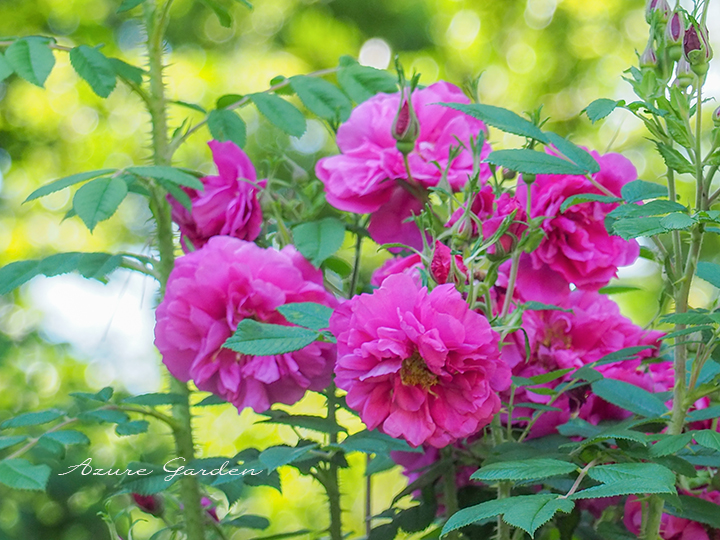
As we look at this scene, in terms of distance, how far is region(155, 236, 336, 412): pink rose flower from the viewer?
20.3 inches

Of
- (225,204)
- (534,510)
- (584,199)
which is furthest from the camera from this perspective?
(225,204)

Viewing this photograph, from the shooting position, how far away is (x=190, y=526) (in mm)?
598

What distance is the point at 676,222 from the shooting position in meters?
0.38

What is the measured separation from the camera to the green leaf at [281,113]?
0.63 m

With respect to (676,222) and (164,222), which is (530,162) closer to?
(676,222)

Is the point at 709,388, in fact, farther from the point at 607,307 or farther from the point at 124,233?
the point at 124,233

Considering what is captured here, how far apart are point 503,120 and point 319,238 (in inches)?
6.5

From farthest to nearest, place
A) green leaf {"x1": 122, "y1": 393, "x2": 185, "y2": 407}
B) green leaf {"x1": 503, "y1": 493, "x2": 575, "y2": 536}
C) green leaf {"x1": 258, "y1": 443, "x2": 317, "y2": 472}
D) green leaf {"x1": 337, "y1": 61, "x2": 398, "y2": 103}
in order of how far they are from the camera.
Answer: green leaf {"x1": 337, "y1": 61, "x2": 398, "y2": 103}, green leaf {"x1": 122, "y1": 393, "x2": 185, "y2": 407}, green leaf {"x1": 258, "y1": 443, "x2": 317, "y2": 472}, green leaf {"x1": 503, "y1": 493, "x2": 575, "y2": 536}

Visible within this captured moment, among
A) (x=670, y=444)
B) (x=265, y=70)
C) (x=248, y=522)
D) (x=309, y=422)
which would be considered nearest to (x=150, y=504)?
(x=248, y=522)

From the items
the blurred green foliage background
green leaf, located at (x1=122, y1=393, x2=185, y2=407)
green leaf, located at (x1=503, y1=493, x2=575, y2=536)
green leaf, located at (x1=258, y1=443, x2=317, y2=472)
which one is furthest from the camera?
the blurred green foliage background

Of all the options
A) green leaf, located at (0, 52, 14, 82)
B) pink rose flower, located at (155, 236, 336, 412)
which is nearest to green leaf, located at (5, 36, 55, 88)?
green leaf, located at (0, 52, 14, 82)

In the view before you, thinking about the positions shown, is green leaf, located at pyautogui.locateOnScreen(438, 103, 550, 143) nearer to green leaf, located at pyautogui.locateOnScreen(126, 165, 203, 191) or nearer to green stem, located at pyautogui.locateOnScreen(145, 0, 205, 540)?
green leaf, located at pyautogui.locateOnScreen(126, 165, 203, 191)

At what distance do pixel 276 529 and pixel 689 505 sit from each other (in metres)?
2.43

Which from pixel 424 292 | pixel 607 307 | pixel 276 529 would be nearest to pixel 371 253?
pixel 276 529
